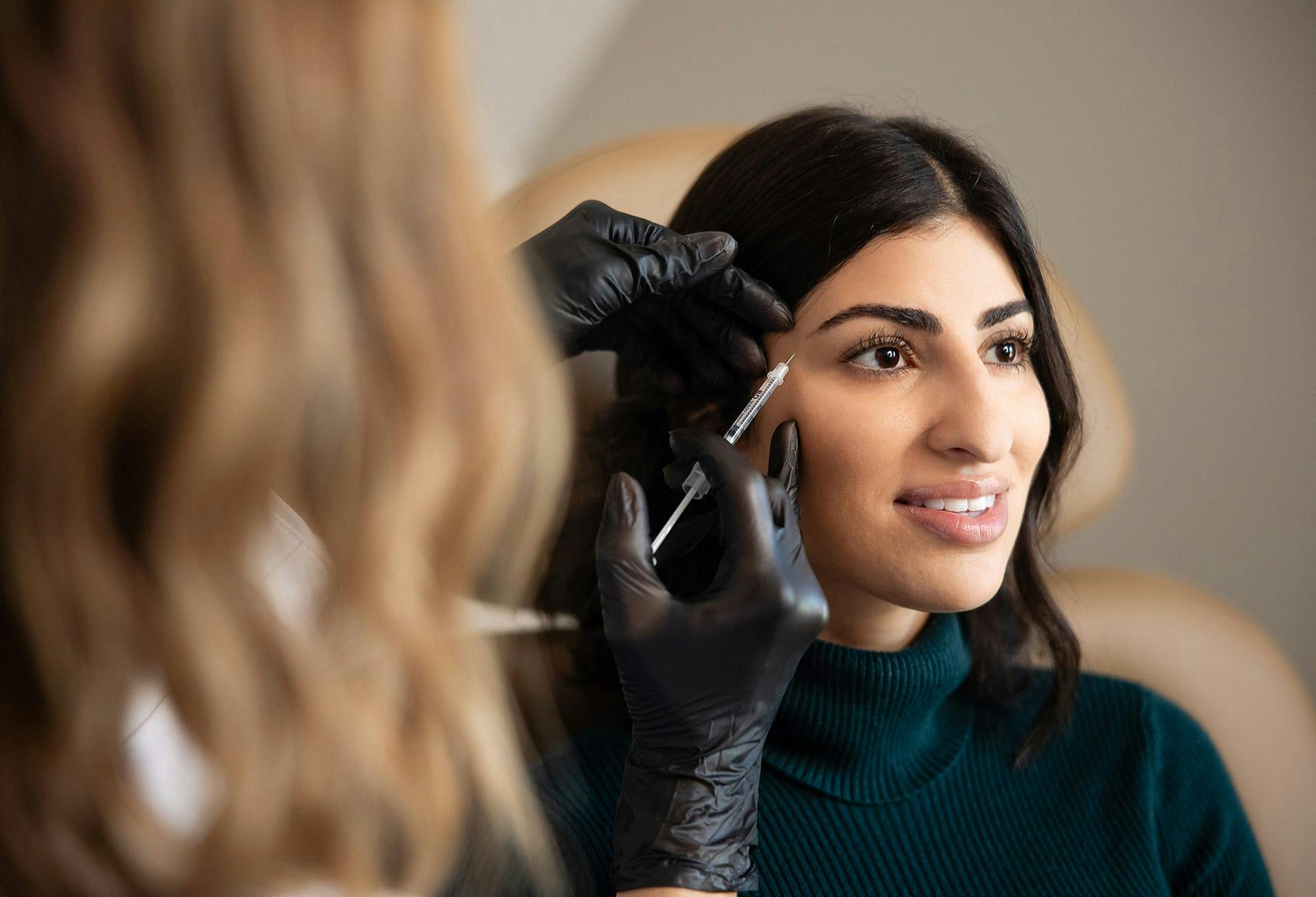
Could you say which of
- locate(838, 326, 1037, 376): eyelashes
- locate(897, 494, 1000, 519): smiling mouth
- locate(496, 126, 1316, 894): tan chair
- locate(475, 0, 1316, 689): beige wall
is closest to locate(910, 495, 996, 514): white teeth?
locate(897, 494, 1000, 519): smiling mouth

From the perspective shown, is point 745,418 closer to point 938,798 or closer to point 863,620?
point 863,620

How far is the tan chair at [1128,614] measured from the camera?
47.4 inches

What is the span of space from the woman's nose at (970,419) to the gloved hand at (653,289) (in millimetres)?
174

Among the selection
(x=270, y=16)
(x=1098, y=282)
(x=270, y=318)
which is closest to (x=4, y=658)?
(x=270, y=318)

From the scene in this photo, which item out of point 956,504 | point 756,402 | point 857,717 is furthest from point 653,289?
point 857,717

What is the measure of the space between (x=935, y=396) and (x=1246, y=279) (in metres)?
0.72

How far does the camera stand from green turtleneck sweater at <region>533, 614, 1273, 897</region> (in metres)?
0.98

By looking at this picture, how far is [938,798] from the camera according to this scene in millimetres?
1049

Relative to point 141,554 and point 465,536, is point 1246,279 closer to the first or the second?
point 465,536

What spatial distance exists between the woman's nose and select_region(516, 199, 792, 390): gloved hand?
17 cm

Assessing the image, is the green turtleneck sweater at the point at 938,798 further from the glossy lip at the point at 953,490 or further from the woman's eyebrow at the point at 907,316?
A: the woman's eyebrow at the point at 907,316

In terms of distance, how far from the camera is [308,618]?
1.71 feet

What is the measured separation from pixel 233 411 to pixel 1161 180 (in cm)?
133

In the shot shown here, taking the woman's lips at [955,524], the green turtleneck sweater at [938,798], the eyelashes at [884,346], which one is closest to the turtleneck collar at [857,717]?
the green turtleneck sweater at [938,798]
